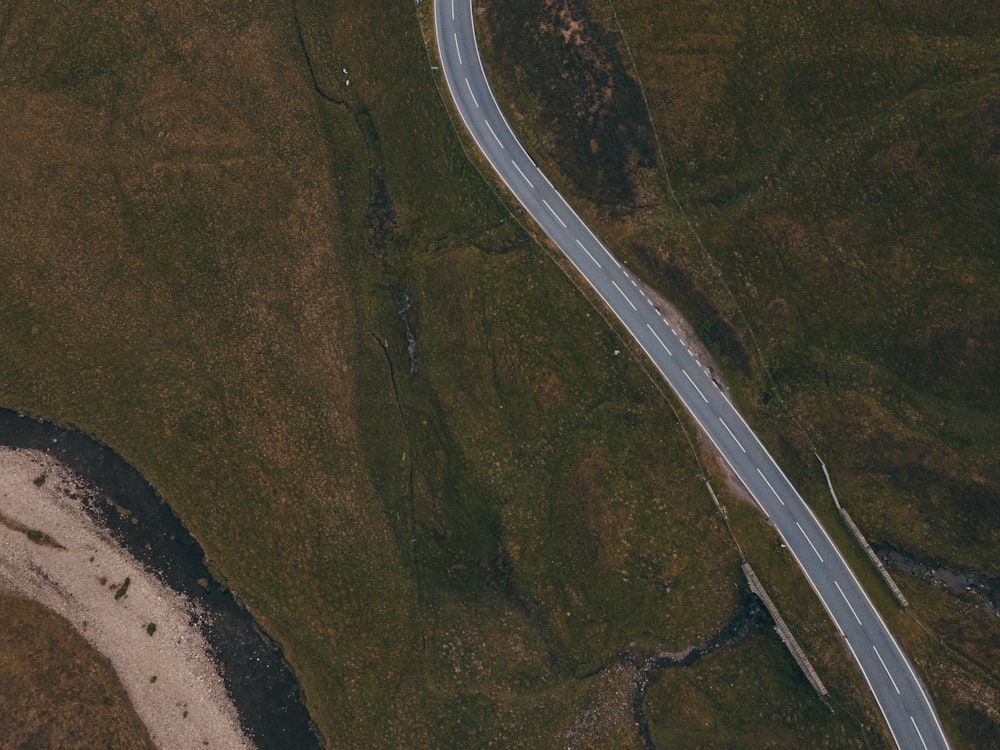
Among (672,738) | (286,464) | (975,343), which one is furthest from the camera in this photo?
(286,464)

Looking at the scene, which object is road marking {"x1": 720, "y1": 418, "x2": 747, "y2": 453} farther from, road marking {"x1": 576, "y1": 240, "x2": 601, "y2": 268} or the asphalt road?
road marking {"x1": 576, "y1": 240, "x2": 601, "y2": 268}

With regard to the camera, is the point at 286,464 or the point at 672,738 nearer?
the point at 672,738

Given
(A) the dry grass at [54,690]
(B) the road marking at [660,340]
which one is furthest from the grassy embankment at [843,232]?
(A) the dry grass at [54,690]

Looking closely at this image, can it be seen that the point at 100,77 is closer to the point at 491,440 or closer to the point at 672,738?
the point at 491,440

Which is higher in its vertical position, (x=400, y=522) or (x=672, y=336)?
(x=672, y=336)

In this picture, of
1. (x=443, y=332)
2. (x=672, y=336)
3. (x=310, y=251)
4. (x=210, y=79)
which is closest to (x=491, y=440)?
(x=443, y=332)

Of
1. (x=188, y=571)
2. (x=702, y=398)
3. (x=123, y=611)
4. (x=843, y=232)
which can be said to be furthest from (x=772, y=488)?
(x=123, y=611)

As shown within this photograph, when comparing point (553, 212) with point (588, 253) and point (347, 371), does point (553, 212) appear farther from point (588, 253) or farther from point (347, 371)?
point (347, 371)

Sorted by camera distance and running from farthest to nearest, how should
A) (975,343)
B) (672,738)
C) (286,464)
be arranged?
(286,464) → (672,738) → (975,343)
